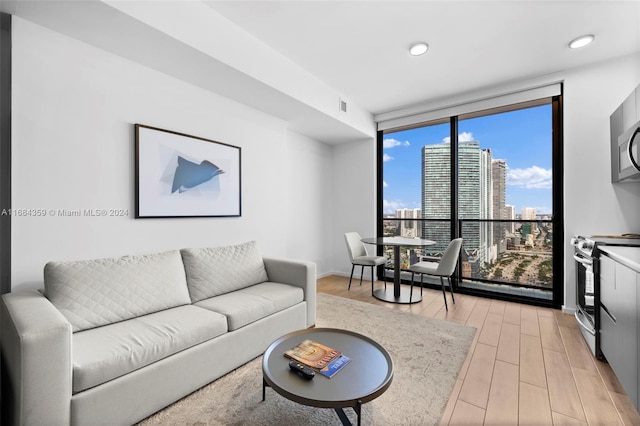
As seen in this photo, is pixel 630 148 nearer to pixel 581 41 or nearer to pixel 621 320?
pixel 581 41

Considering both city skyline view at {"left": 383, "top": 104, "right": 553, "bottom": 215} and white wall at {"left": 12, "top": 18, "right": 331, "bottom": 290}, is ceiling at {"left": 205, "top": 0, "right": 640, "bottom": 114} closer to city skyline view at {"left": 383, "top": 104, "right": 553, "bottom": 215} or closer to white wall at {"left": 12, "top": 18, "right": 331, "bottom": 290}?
city skyline view at {"left": 383, "top": 104, "right": 553, "bottom": 215}

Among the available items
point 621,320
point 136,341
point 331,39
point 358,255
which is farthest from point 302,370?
point 358,255

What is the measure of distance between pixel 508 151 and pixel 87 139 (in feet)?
15.1

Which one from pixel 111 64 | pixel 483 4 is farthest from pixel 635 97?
pixel 111 64

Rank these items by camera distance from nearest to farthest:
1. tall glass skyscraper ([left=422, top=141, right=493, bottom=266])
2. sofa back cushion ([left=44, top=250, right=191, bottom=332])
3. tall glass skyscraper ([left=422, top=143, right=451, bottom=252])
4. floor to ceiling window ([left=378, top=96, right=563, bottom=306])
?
sofa back cushion ([left=44, top=250, right=191, bottom=332]), floor to ceiling window ([left=378, top=96, right=563, bottom=306]), tall glass skyscraper ([left=422, top=141, right=493, bottom=266]), tall glass skyscraper ([left=422, top=143, right=451, bottom=252])

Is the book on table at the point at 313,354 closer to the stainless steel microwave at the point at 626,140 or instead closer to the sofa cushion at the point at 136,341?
the sofa cushion at the point at 136,341

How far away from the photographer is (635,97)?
7.70 feet

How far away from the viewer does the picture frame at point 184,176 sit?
94.7 inches

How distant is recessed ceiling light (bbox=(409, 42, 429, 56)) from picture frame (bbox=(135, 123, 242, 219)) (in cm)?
208

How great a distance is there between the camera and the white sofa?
1.25 metres

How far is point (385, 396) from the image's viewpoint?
5.73ft

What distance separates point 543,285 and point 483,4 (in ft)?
10.8

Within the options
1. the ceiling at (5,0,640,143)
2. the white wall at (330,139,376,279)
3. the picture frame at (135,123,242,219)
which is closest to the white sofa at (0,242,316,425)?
the picture frame at (135,123,242,219)

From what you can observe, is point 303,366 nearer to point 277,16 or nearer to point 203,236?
point 203,236
